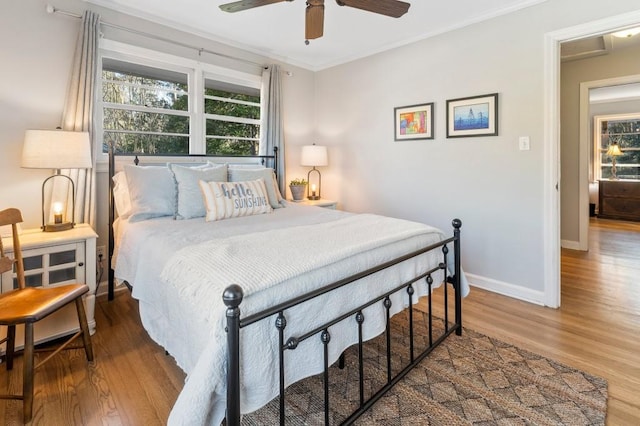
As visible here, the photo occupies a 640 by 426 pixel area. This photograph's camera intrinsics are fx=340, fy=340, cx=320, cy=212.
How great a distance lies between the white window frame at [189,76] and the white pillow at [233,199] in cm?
105

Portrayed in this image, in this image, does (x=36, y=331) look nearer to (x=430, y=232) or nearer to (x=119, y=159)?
(x=119, y=159)

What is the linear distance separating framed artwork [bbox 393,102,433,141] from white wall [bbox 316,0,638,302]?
0.07 metres

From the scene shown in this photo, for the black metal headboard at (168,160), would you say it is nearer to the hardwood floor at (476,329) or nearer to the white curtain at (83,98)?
the white curtain at (83,98)

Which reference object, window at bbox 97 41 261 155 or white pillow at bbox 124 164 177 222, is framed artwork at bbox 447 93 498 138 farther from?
white pillow at bbox 124 164 177 222

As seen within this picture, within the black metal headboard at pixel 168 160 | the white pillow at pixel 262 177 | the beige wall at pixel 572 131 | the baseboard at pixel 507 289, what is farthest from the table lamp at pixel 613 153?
the white pillow at pixel 262 177

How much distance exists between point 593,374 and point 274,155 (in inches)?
132

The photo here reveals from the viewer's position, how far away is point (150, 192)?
2.58m

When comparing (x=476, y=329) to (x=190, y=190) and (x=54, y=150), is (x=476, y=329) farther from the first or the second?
(x=54, y=150)

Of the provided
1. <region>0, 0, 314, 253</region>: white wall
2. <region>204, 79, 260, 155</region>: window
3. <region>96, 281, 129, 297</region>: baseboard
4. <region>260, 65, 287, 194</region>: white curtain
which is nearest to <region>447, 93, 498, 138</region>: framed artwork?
<region>260, 65, 287, 194</region>: white curtain

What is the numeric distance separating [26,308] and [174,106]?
2341 millimetres

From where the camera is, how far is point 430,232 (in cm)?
217

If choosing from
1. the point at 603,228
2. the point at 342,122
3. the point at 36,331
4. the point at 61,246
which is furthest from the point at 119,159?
the point at 603,228

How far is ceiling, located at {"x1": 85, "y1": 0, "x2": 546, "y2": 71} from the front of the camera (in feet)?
9.49

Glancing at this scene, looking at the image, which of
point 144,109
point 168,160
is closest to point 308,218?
point 168,160
